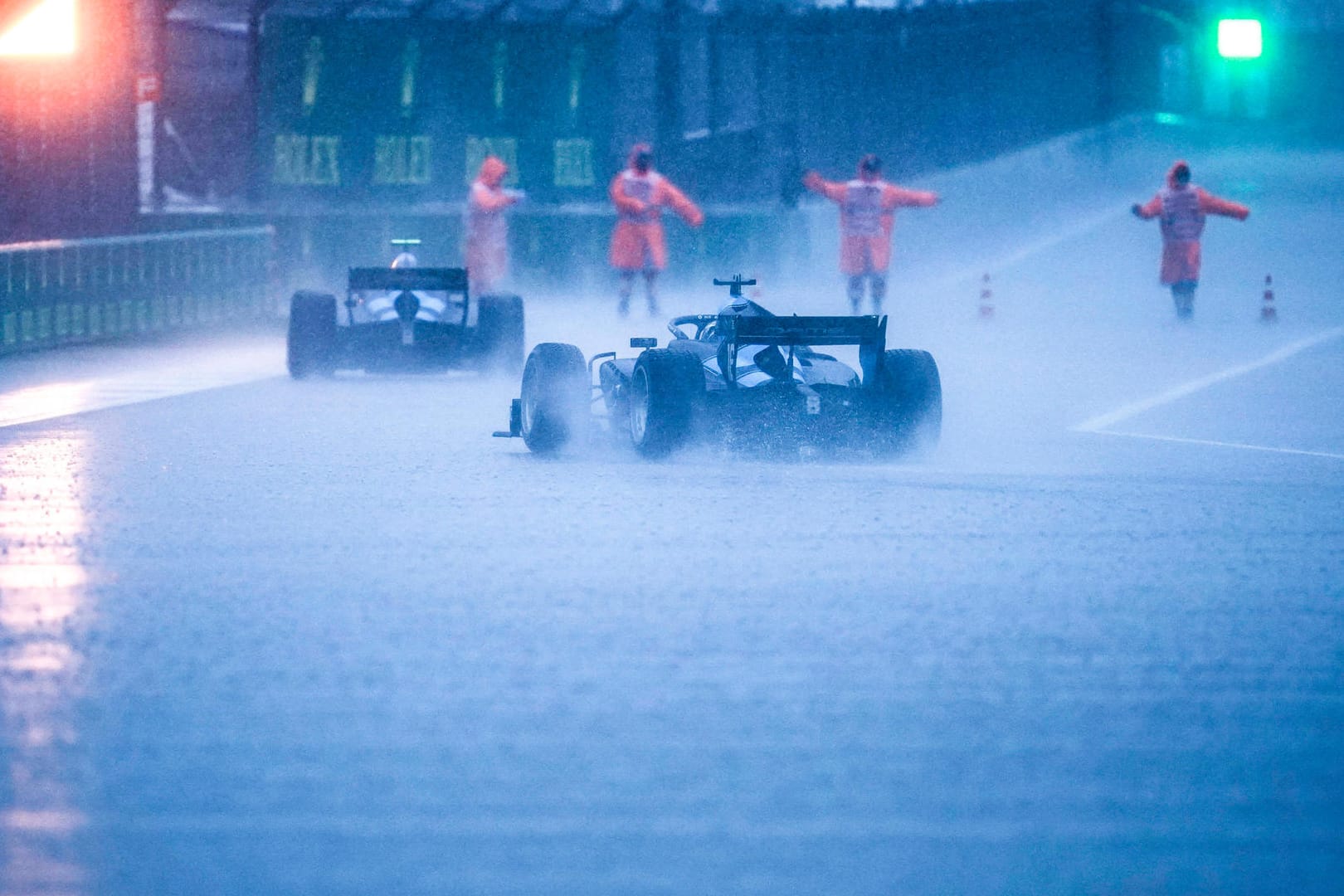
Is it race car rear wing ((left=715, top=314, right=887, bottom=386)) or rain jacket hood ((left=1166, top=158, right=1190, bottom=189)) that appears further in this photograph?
rain jacket hood ((left=1166, top=158, right=1190, bottom=189))

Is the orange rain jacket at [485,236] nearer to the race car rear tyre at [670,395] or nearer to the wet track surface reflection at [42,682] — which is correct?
the race car rear tyre at [670,395]

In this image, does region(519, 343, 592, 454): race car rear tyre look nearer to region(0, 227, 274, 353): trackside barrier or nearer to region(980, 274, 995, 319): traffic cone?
region(0, 227, 274, 353): trackside barrier

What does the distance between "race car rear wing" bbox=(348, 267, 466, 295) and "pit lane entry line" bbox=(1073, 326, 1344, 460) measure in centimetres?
503

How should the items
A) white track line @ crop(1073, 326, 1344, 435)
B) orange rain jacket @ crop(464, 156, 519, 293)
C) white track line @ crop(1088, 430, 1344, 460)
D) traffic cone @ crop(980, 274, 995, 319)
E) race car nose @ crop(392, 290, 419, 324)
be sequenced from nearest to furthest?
white track line @ crop(1088, 430, 1344, 460), white track line @ crop(1073, 326, 1344, 435), race car nose @ crop(392, 290, 419, 324), traffic cone @ crop(980, 274, 995, 319), orange rain jacket @ crop(464, 156, 519, 293)

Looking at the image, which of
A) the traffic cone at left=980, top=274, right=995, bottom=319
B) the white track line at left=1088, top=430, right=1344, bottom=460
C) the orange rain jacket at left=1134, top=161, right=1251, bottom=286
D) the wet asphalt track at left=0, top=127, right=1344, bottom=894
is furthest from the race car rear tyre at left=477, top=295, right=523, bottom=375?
the orange rain jacket at left=1134, top=161, right=1251, bottom=286

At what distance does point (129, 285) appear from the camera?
21.6 m

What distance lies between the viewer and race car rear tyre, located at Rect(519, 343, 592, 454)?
470 inches

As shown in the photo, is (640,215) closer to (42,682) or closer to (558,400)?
(558,400)

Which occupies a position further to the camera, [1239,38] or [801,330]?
[1239,38]

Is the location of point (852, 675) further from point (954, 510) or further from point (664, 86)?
point (664, 86)

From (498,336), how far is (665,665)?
10.9 meters

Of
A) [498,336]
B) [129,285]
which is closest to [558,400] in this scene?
[498,336]

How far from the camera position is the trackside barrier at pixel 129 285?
1948 cm

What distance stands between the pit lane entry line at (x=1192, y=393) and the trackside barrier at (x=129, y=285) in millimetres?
9499
